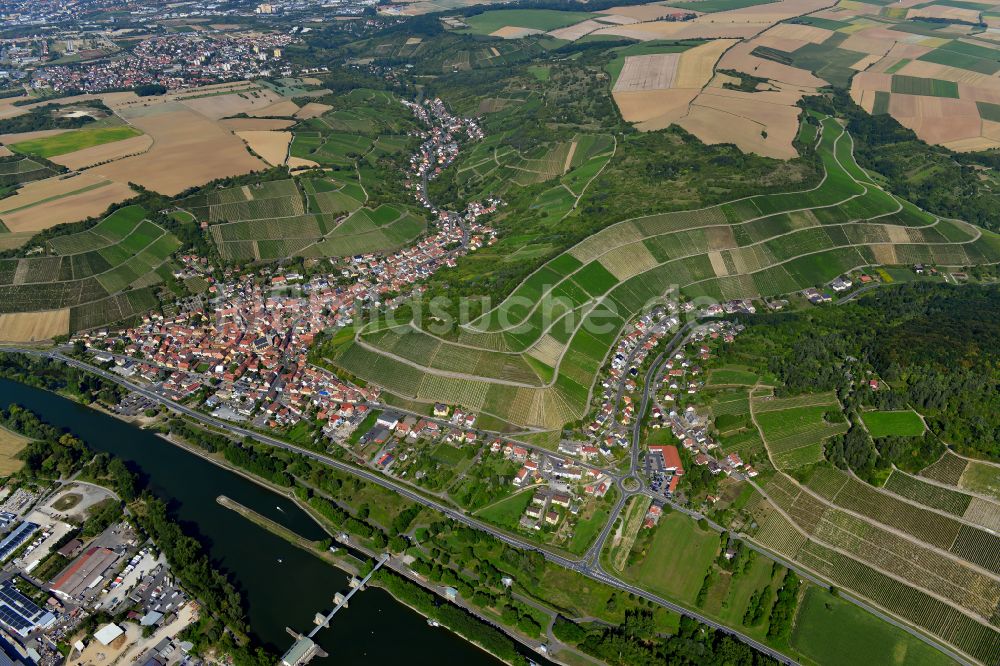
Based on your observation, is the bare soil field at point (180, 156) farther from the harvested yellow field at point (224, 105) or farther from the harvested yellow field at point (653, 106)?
the harvested yellow field at point (653, 106)

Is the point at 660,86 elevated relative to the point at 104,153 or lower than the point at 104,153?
lower

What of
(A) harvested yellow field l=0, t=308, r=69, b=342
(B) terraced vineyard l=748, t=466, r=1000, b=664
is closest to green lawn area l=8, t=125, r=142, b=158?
(A) harvested yellow field l=0, t=308, r=69, b=342

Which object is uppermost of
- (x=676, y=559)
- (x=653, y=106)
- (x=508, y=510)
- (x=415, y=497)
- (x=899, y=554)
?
(x=653, y=106)

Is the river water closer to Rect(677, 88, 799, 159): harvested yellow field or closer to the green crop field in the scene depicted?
Rect(677, 88, 799, 159): harvested yellow field

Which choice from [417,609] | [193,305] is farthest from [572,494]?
[193,305]

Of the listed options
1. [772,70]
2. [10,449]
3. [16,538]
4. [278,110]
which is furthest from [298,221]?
[772,70]

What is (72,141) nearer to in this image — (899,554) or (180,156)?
(180,156)

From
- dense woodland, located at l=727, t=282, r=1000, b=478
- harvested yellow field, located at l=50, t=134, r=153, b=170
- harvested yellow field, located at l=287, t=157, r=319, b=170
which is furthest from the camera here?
harvested yellow field, located at l=287, t=157, r=319, b=170
